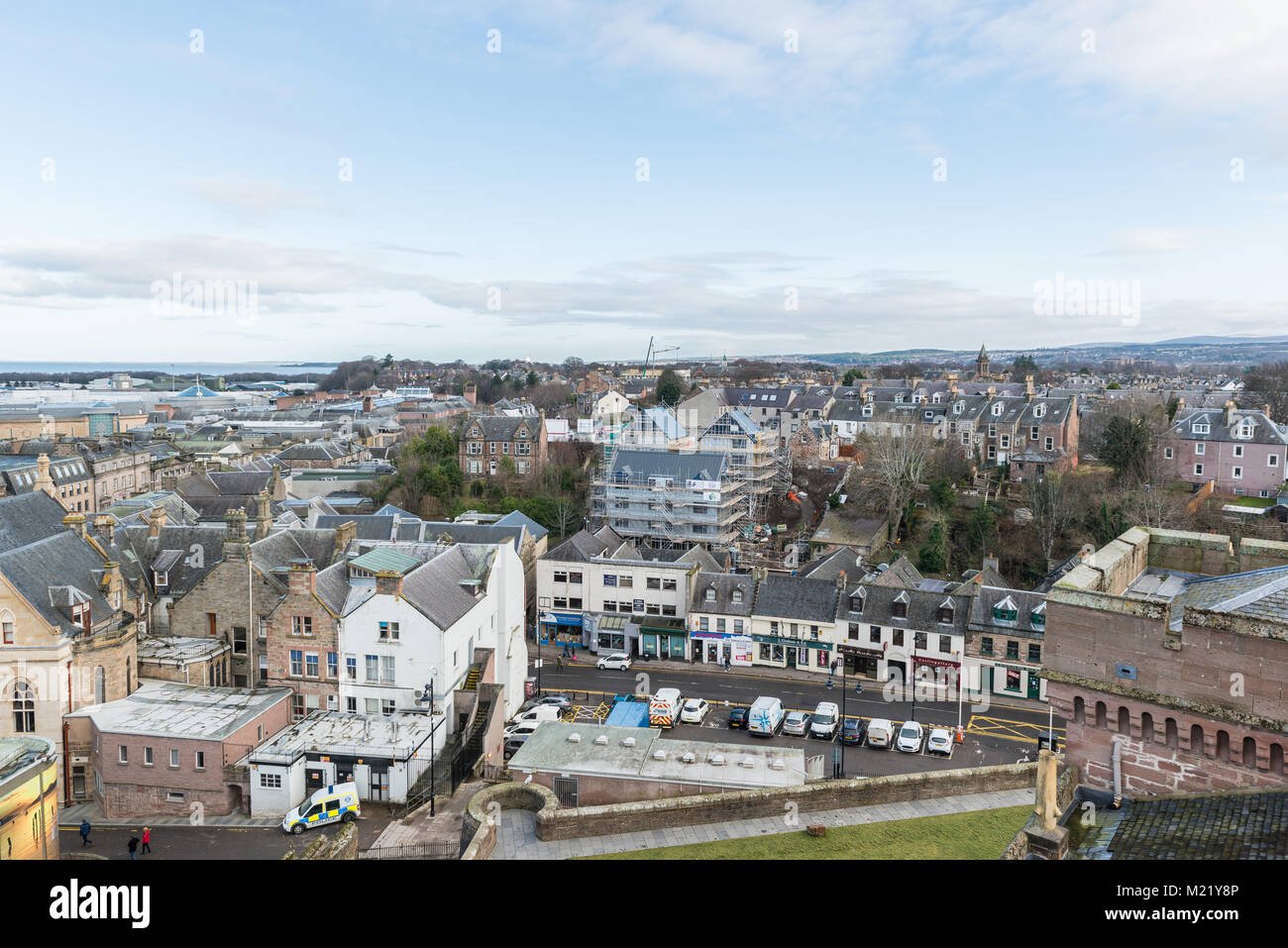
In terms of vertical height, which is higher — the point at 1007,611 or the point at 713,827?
the point at 1007,611

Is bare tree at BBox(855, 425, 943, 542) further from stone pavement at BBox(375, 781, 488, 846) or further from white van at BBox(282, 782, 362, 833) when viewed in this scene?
white van at BBox(282, 782, 362, 833)

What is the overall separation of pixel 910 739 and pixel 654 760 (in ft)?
45.1

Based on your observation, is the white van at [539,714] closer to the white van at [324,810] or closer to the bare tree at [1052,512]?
the white van at [324,810]

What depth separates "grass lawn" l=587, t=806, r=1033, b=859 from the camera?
60.8 ft

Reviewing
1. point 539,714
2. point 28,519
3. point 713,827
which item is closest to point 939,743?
point 539,714

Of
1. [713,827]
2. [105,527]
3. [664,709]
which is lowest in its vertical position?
[664,709]

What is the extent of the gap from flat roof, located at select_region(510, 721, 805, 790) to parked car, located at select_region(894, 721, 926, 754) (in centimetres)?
997

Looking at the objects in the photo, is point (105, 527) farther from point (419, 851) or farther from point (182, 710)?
point (419, 851)

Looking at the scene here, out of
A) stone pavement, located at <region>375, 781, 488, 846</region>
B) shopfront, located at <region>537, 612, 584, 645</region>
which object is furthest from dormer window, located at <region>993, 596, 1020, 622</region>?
stone pavement, located at <region>375, 781, 488, 846</region>

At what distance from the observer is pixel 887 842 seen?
63.2 feet

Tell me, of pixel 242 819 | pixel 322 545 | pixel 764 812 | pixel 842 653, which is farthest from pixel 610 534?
pixel 764 812
